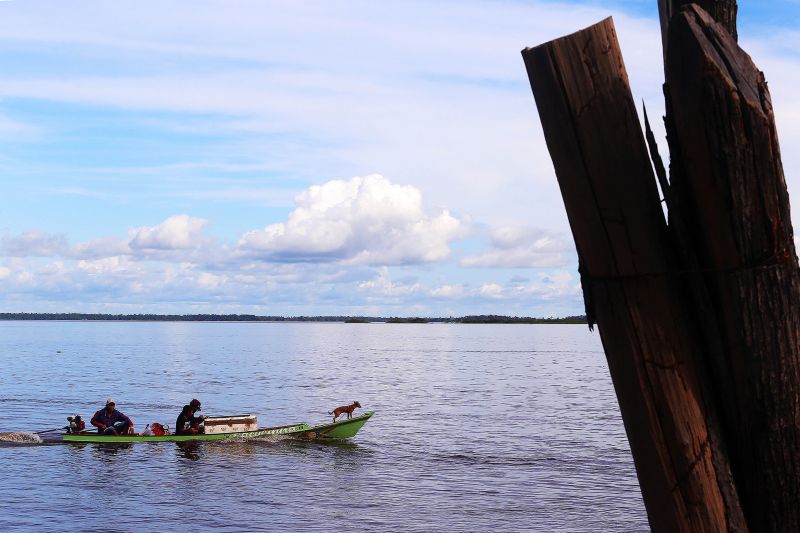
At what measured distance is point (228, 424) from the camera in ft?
106

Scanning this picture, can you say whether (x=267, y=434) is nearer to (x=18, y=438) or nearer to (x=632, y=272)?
(x=18, y=438)

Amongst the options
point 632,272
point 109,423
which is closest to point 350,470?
point 109,423

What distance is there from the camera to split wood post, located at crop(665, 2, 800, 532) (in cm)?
210

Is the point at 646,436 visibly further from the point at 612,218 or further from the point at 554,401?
the point at 554,401

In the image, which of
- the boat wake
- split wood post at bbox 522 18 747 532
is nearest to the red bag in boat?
the boat wake

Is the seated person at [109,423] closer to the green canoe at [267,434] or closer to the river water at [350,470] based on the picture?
the green canoe at [267,434]

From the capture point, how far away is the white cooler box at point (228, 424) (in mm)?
32250

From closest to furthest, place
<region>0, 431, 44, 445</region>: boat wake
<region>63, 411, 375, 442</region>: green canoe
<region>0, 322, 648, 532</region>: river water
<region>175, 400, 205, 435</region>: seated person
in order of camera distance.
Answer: <region>0, 322, 648, 532</region>: river water, <region>63, 411, 375, 442</region>: green canoe, <region>175, 400, 205, 435</region>: seated person, <region>0, 431, 44, 445</region>: boat wake

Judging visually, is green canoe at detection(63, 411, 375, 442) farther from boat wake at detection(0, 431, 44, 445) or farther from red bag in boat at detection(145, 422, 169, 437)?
boat wake at detection(0, 431, 44, 445)

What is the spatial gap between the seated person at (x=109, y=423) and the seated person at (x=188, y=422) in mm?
1813

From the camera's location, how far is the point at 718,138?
2.09m

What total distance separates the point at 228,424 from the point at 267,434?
1772 millimetres

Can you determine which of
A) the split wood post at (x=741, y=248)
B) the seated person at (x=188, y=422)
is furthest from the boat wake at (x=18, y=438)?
the split wood post at (x=741, y=248)

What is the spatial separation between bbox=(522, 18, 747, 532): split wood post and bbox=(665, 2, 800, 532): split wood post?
0.23 ft
